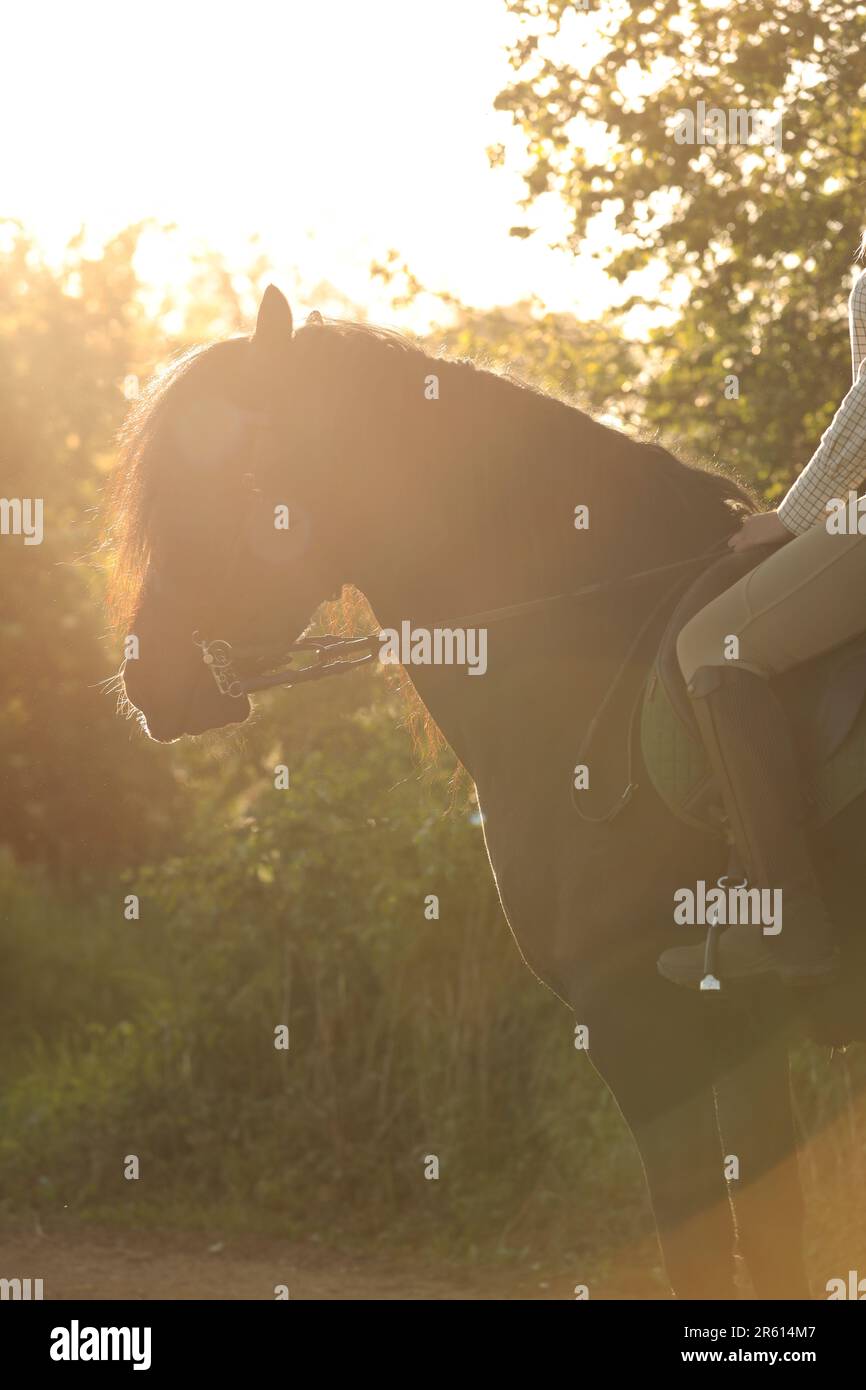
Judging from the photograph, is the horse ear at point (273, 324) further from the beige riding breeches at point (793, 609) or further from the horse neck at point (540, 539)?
the beige riding breeches at point (793, 609)

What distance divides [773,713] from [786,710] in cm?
13

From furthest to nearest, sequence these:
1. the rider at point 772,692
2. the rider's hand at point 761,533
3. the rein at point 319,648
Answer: the rein at point 319,648 → the rider's hand at point 761,533 → the rider at point 772,692

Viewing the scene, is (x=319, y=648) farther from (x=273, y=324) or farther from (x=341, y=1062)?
(x=341, y=1062)

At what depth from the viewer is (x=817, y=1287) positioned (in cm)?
588

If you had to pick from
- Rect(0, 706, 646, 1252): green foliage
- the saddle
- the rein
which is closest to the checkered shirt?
the saddle

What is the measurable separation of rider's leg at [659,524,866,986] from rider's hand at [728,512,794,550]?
16cm

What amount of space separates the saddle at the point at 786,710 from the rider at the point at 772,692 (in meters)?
0.07

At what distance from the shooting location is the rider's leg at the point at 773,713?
10.6ft

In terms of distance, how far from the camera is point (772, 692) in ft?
10.9

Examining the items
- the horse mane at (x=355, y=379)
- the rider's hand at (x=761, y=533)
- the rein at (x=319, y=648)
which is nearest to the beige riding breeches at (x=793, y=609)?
the rider's hand at (x=761, y=533)

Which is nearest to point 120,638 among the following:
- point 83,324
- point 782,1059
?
point 782,1059

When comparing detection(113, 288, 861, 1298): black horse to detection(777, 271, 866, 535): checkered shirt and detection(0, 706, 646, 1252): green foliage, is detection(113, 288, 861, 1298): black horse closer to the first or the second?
detection(777, 271, 866, 535): checkered shirt

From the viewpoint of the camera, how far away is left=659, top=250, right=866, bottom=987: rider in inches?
127
